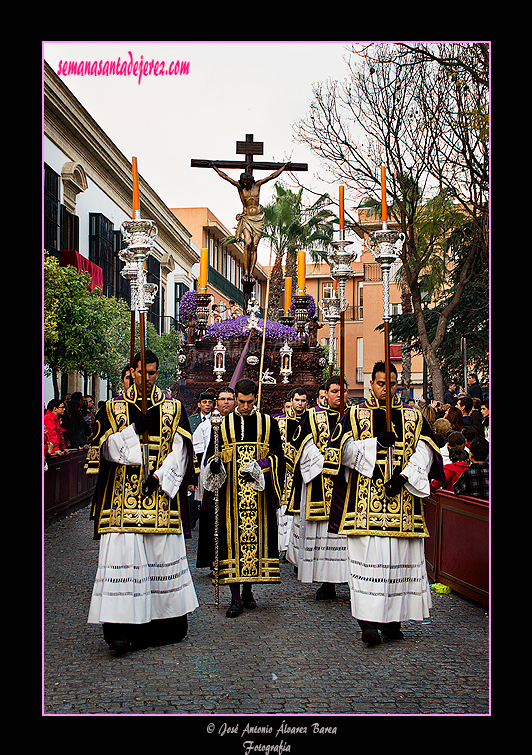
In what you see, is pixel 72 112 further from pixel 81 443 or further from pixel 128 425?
pixel 81 443

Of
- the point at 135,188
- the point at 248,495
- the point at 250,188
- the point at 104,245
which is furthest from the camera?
the point at 104,245

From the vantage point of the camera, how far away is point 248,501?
6598 millimetres

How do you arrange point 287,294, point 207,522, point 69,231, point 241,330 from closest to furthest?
1. point 207,522
2. point 241,330
3. point 287,294
4. point 69,231

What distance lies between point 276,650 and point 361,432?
1.61 m

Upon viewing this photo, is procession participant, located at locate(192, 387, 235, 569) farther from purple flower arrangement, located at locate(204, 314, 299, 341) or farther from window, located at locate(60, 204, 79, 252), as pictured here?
window, located at locate(60, 204, 79, 252)

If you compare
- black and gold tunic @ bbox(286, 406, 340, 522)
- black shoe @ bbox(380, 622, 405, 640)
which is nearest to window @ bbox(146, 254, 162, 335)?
black and gold tunic @ bbox(286, 406, 340, 522)

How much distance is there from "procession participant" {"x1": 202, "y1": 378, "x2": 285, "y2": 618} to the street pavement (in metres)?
0.32

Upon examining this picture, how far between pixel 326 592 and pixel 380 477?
1763 millimetres

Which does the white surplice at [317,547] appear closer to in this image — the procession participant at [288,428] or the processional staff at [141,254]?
the procession participant at [288,428]

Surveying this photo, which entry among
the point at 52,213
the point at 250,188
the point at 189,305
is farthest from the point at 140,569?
the point at 189,305

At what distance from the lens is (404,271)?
13.0 meters

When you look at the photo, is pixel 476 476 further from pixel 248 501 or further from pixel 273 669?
pixel 273 669

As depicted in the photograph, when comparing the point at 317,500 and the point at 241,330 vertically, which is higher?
the point at 241,330
